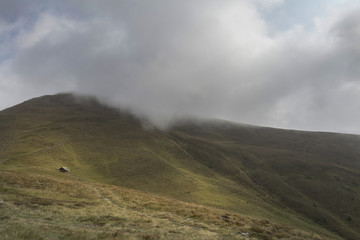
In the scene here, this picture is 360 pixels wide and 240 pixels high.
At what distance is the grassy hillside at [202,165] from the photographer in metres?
62.0

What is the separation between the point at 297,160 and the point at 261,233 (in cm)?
10884

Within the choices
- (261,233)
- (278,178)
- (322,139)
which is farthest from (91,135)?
(322,139)

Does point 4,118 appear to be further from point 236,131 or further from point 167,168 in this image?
point 236,131

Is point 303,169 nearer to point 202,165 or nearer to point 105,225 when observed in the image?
point 202,165

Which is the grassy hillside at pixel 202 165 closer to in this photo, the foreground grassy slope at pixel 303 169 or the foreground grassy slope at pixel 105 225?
the foreground grassy slope at pixel 303 169

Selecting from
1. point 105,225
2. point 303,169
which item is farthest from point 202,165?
point 105,225

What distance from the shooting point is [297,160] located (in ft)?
373

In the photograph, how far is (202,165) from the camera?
98.4m

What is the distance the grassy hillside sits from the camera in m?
62.0

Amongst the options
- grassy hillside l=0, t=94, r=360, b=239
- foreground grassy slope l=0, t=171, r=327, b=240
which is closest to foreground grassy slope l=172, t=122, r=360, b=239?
grassy hillside l=0, t=94, r=360, b=239

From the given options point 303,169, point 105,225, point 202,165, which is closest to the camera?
point 105,225

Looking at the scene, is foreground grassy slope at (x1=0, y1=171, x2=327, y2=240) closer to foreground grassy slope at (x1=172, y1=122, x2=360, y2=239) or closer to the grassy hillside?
the grassy hillside

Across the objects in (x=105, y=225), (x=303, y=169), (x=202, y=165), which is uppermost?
(x=105, y=225)

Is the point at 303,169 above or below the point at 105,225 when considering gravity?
below
